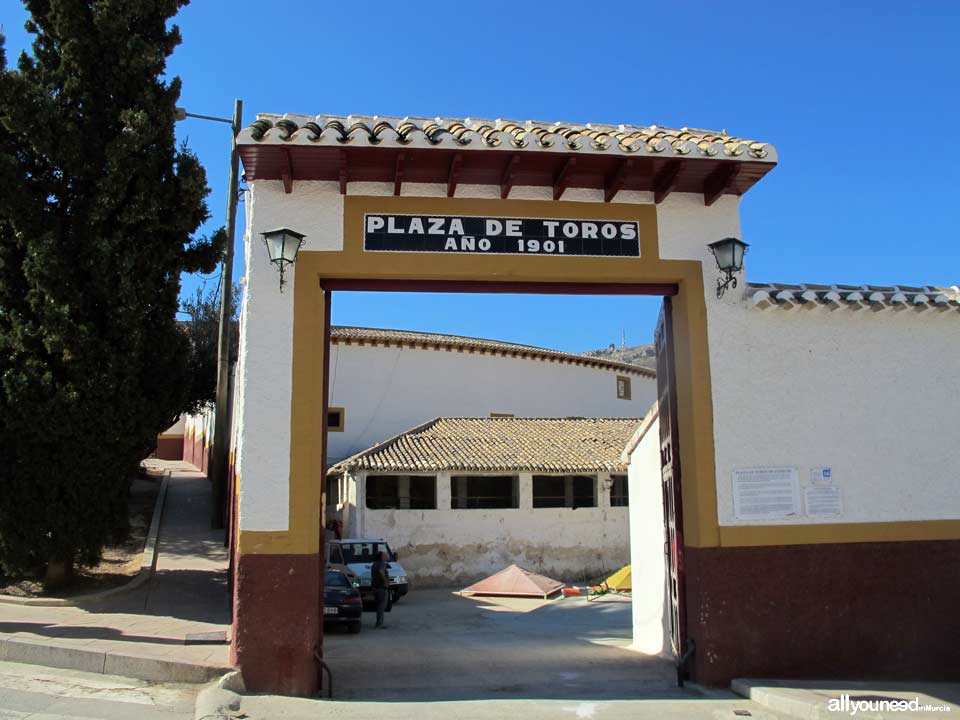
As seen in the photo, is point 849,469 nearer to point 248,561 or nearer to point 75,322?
point 248,561

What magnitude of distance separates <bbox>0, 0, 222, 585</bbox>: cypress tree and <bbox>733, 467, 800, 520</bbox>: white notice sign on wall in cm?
803

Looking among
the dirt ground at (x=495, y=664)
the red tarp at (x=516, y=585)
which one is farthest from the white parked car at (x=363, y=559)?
the dirt ground at (x=495, y=664)

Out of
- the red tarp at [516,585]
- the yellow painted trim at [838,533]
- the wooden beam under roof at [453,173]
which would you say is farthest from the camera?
the red tarp at [516,585]

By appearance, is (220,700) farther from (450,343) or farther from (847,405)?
(450,343)

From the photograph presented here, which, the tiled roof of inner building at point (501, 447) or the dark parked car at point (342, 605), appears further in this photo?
the tiled roof of inner building at point (501, 447)

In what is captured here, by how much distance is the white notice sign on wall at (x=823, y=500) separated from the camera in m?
7.70

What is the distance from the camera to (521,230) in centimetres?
789

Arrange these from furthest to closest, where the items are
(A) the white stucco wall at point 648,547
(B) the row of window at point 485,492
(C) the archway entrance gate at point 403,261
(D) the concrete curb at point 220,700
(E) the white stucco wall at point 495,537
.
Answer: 1. (B) the row of window at point 485,492
2. (E) the white stucco wall at point 495,537
3. (A) the white stucco wall at point 648,547
4. (C) the archway entrance gate at point 403,261
5. (D) the concrete curb at point 220,700

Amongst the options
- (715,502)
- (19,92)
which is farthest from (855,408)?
(19,92)

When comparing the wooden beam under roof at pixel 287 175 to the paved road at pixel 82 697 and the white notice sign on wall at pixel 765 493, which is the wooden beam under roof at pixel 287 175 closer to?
the paved road at pixel 82 697

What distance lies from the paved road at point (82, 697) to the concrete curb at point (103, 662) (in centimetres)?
8

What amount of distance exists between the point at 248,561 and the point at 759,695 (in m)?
4.54

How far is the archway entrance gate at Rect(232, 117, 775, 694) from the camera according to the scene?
7078mm

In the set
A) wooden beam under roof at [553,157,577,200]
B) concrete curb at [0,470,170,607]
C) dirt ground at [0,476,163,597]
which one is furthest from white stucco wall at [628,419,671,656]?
dirt ground at [0,476,163,597]
